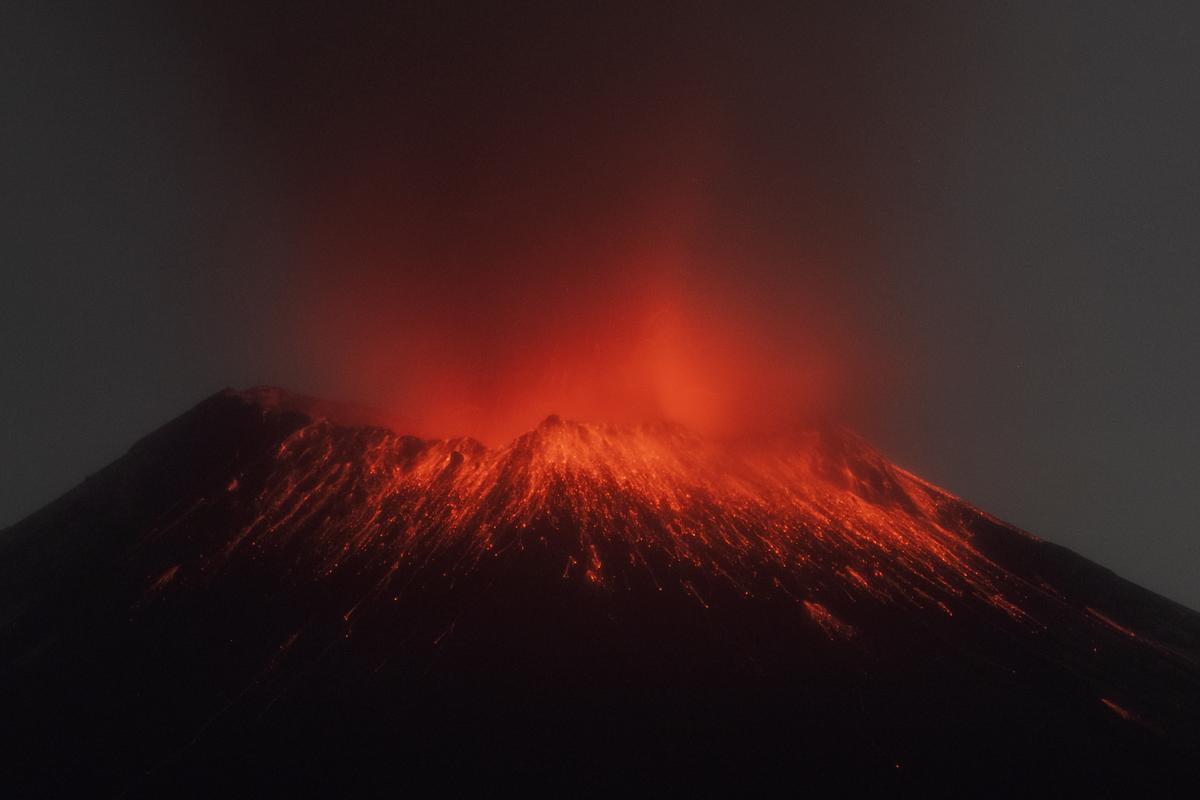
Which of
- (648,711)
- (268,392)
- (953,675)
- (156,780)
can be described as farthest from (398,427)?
(953,675)

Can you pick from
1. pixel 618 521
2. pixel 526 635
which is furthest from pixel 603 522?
pixel 526 635

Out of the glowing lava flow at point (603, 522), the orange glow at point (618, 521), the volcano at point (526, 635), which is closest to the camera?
the volcano at point (526, 635)

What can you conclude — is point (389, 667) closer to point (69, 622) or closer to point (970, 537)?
point (69, 622)

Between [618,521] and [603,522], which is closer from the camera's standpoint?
[603,522]

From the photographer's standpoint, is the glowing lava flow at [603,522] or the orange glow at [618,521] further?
A: the orange glow at [618,521]

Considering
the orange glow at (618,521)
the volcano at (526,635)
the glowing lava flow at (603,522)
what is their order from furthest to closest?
1. the orange glow at (618,521)
2. the glowing lava flow at (603,522)
3. the volcano at (526,635)

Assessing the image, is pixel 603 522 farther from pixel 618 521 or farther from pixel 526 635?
pixel 526 635

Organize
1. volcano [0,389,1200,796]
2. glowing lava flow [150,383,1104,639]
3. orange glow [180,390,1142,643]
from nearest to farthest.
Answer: volcano [0,389,1200,796], glowing lava flow [150,383,1104,639], orange glow [180,390,1142,643]

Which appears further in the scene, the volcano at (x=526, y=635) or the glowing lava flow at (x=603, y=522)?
the glowing lava flow at (x=603, y=522)
